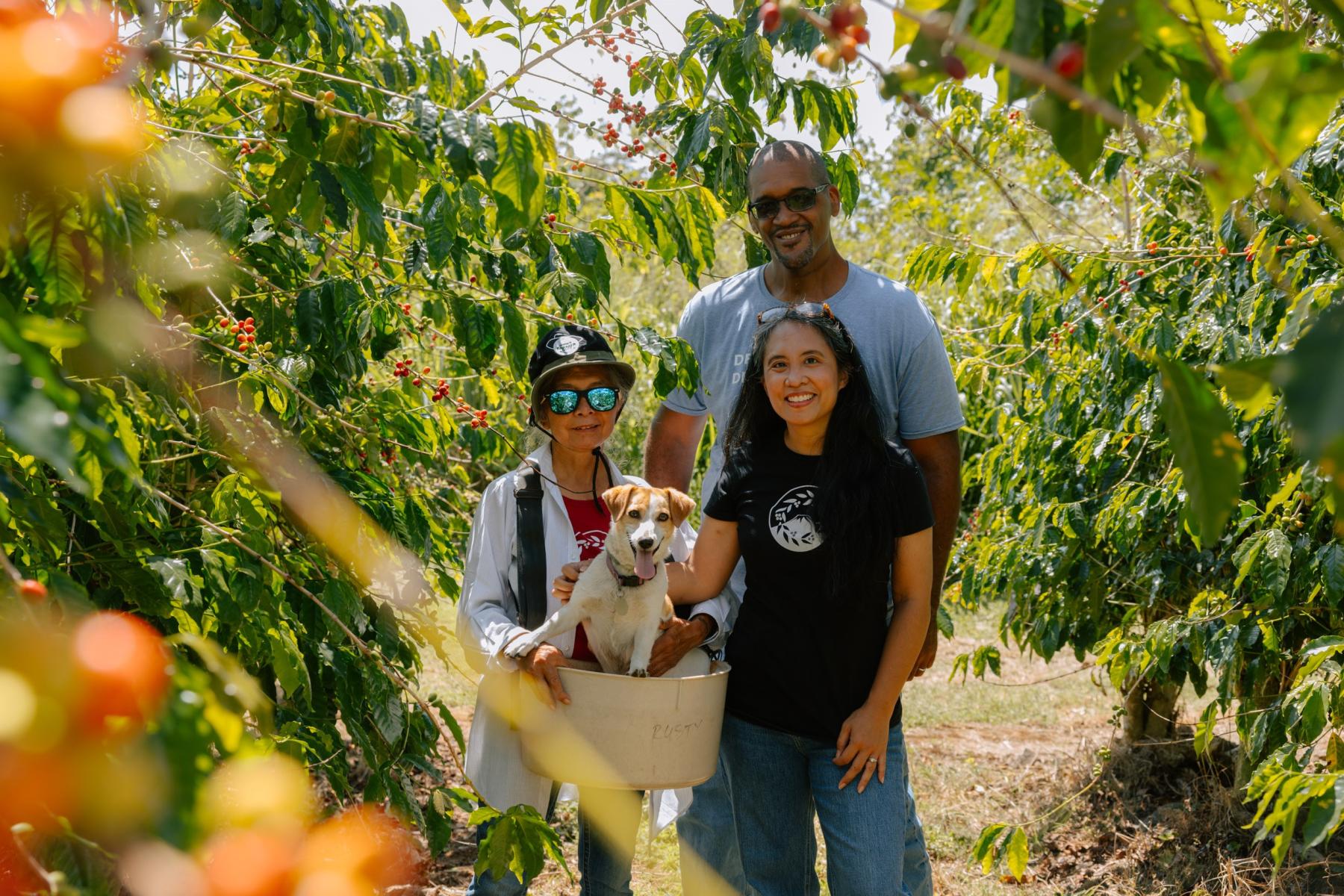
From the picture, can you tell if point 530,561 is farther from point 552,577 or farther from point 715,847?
point 715,847

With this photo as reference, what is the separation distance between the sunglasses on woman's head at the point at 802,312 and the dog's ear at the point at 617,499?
0.59m

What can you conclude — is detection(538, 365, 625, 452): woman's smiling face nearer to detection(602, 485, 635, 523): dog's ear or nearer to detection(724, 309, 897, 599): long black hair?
detection(602, 485, 635, 523): dog's ear

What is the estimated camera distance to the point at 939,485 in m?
3.33

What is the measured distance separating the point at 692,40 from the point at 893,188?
38.6 ft

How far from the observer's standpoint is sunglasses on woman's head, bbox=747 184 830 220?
11.0 feet

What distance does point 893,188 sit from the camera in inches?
567

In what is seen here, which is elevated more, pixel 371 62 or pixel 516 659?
pixel 371 62

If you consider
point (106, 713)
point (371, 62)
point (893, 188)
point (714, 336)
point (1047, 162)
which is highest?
point (893, 188)

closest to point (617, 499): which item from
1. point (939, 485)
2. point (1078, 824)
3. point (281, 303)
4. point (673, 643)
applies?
point (673, 643)

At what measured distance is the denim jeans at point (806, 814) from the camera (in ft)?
9.36

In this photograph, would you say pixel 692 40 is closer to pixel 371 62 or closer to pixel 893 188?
pixel 371 62

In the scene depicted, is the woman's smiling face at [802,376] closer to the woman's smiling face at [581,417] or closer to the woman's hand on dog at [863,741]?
the woman's smiling face at [581,417]

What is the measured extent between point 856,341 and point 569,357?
2.71ft

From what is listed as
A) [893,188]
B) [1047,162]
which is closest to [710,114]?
[1047,162]
